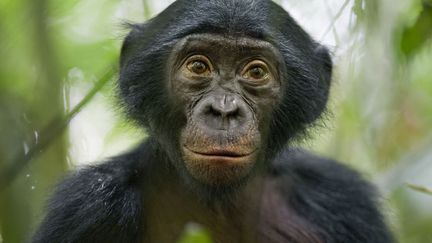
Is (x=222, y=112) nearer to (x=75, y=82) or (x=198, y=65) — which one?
(x=198, y=65)

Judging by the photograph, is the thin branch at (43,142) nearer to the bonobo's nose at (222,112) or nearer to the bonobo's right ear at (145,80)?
the bonobo's nose at (222,112)

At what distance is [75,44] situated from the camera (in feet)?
14.7

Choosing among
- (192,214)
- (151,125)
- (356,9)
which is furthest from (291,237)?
(356,9)

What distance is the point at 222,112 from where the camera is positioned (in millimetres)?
4105

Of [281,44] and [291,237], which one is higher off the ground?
[281,44]

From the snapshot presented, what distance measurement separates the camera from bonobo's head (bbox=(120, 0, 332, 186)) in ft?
13.7

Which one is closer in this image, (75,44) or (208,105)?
(208,105)

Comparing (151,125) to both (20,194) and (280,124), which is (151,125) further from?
(20,194)

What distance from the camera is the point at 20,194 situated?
A: 2.76 metres

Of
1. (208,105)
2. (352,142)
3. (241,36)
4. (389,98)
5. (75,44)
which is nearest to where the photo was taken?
(208,105)

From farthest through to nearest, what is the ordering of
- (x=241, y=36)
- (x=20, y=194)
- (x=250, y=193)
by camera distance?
(x=250, y=193)
(x=241, y=36)
(x=20, y=194)

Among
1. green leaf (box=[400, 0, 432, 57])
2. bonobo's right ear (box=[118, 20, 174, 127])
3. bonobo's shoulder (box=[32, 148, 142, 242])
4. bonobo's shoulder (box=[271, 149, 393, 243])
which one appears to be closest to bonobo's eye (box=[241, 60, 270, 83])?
bonobo's right ear (box=[118, 20, 174, 127])

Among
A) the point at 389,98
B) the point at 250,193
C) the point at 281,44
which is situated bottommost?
the point at 250,193

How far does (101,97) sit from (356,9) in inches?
122
